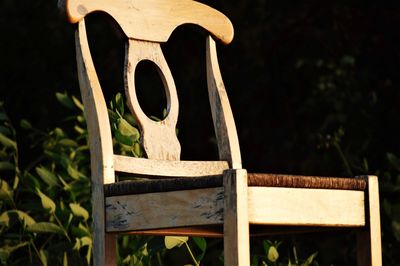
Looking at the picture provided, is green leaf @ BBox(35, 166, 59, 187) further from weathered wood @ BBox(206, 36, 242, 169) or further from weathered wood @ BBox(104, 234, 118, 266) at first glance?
weathered wood @ BBox(104, 234, 118, 266)

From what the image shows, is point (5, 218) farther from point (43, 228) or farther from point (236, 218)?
point (236, 218)

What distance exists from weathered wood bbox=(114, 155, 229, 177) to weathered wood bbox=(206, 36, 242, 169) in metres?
0.04

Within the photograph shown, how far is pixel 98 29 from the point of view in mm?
6637

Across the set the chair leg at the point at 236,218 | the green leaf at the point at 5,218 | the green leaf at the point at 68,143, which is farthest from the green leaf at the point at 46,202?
the chair leg at the point at 236,218

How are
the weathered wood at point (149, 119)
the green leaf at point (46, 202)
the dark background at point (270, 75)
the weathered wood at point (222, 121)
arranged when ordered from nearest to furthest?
the weathered wood at point (149, 119)
the weathered wood at point (222, 121)
the green leaf at point (46, 202)
the dark background at point (270, 75)

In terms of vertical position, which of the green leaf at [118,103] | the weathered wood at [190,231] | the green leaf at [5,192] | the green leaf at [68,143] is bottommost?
the weathered wood at [190,231]

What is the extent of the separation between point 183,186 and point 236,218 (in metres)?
0.18

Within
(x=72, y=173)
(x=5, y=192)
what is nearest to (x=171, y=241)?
(x=72, y=173)

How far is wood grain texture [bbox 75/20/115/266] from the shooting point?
111 inches

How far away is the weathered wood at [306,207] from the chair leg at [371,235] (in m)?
0.03

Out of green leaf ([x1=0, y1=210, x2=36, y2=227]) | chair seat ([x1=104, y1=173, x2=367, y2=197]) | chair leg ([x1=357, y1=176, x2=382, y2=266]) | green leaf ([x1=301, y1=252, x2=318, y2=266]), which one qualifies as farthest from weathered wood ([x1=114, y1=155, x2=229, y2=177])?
green leaf ([x1=0, y1=210, x2=36, y2=227])

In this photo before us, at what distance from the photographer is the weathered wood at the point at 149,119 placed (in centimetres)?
312

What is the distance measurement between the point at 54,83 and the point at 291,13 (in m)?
1.46

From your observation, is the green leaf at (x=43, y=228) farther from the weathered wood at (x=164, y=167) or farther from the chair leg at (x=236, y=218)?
the chair leg at (x=236, y=218)
